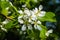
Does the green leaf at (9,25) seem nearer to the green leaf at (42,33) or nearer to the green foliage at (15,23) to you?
the green foliage at (15,23)

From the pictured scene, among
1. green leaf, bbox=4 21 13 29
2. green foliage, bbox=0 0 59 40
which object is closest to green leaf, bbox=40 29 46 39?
green foliage, bbox=0 0 59 40

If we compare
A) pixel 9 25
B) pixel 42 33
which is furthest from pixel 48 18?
pixel 9 25

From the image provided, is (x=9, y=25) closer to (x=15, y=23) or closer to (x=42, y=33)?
(x=15, y=23)

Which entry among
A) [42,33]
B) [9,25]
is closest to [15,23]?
[9,25]

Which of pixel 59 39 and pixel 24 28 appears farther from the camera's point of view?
pixel 59 39

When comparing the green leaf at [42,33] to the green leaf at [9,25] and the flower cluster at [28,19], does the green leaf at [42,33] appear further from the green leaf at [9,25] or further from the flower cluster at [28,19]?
the green leaf at [9,25]

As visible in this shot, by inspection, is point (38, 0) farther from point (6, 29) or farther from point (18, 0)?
point (6, 29)

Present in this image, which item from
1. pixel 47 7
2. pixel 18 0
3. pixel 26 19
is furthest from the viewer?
pixel 47 7

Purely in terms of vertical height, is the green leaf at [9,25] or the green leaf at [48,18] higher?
the green leaf at [48,18]

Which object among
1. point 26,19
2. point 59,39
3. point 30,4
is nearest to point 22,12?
point 26,19

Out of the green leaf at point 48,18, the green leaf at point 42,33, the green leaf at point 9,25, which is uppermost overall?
the green leaf at point 48,18

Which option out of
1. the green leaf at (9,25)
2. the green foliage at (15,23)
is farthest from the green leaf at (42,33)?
the green leaf at (9,25)
